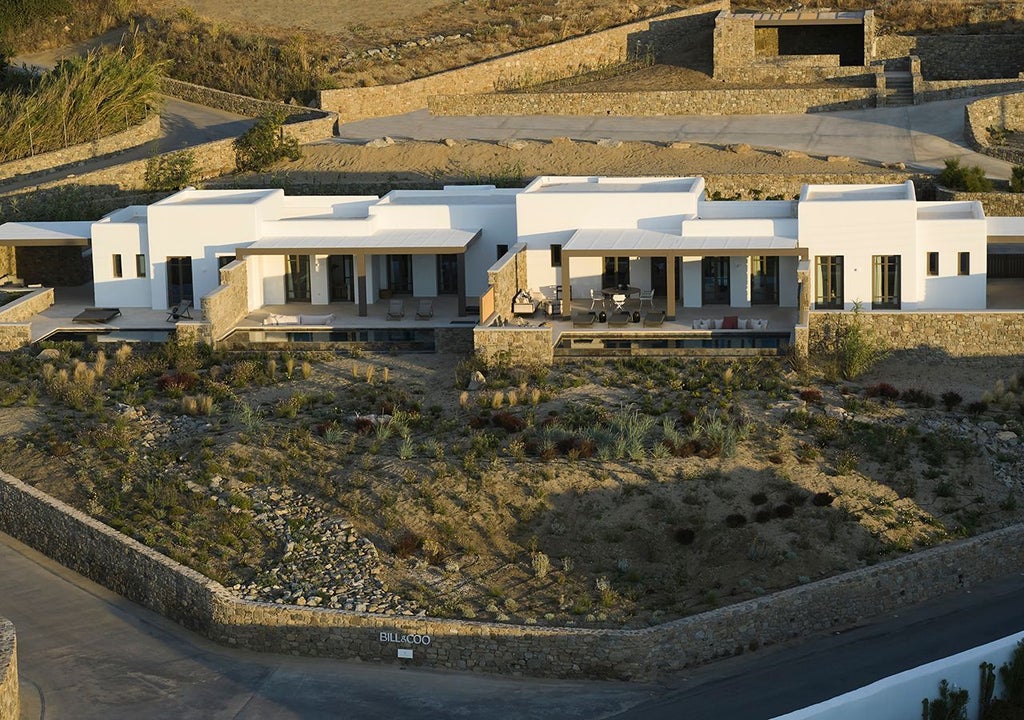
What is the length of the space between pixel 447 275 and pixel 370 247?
116 inches

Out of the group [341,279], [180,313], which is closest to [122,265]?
→ [180,313]

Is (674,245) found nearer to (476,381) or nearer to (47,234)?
(476,381)

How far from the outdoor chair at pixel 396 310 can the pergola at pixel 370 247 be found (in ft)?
2.30

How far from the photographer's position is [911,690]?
25.4m

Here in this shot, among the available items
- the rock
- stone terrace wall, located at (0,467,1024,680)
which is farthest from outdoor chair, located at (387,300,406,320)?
stone terrace wall, located at (0,467,1024,680)

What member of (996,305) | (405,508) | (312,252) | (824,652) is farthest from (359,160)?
(824,652)

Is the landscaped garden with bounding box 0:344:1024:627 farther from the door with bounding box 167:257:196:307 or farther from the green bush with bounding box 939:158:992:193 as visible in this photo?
the green bush with bounding box 939:158:992:193

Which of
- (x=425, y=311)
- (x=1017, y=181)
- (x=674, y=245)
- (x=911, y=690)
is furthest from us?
(x=1017, y=181)

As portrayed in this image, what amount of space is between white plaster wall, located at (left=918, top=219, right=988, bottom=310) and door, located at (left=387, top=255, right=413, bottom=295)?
13.0 metres

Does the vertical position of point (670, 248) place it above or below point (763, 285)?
above

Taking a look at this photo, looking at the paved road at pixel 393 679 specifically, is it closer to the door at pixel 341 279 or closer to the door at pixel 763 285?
the door at pixel 763 285

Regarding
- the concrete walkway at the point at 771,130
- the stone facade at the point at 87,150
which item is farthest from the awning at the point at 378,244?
the concrete walkway at the point at 771,130

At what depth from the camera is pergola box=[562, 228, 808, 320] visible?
43.3 meters

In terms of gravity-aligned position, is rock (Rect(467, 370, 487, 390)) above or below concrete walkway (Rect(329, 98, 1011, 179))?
below
